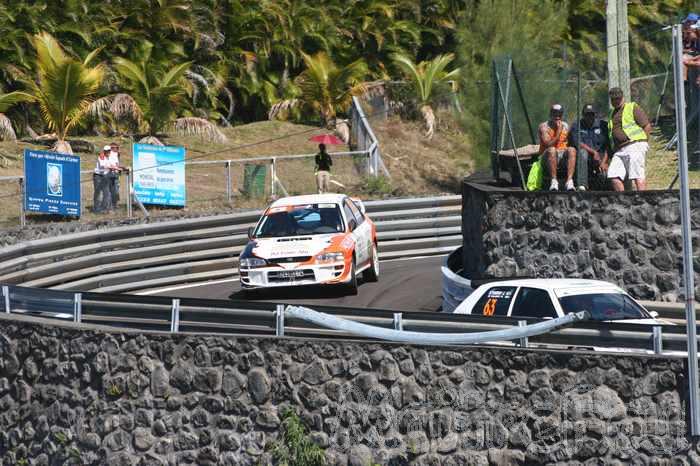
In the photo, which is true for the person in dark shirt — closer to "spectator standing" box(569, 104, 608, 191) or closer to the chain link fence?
the chain link fence

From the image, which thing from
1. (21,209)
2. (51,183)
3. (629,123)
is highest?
(629,123)

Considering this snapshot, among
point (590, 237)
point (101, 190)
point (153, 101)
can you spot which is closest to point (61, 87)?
point (153, 101)

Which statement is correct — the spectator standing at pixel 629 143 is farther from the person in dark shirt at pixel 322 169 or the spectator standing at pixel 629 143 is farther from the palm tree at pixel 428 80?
the palm tree at pixel 428 80

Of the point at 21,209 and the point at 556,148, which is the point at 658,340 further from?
the point at 21,209

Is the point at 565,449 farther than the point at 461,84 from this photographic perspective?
No

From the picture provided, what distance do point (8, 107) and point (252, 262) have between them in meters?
15.4

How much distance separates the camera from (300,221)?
23.2m

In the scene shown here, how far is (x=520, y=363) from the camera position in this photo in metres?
13.7

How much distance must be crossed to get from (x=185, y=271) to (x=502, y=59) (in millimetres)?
6759

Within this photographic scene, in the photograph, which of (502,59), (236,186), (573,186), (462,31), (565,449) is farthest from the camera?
(462,31)

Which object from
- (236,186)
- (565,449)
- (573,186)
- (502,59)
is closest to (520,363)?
(565,449)

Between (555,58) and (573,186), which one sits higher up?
(555,58)

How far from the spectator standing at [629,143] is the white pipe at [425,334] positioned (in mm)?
6010

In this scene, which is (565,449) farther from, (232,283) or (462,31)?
(462,31)
